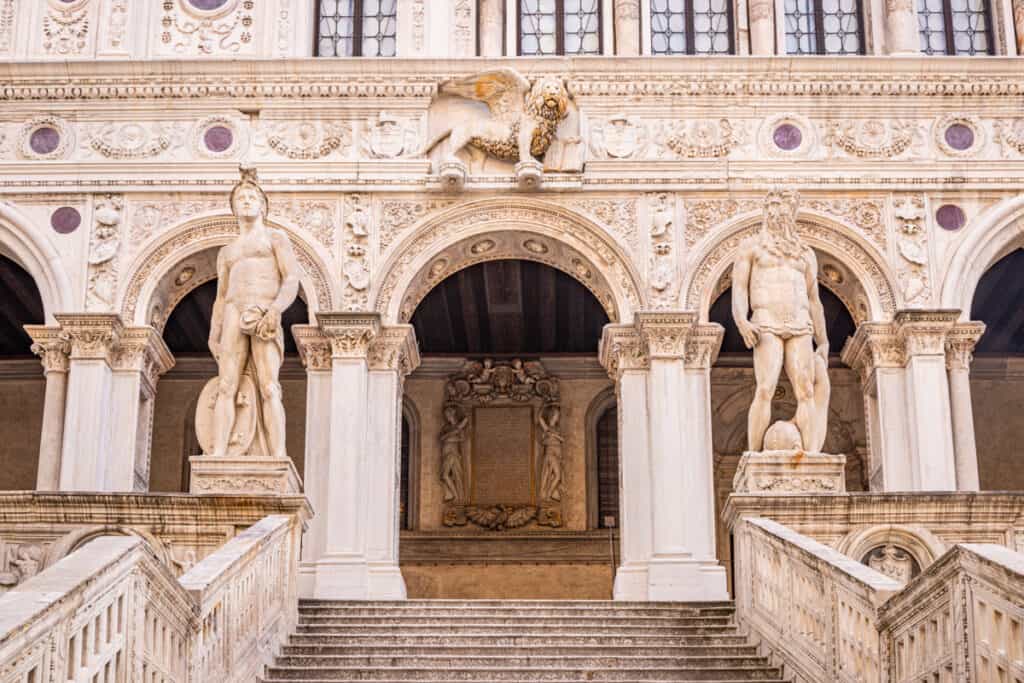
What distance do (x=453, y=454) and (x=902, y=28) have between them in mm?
9603

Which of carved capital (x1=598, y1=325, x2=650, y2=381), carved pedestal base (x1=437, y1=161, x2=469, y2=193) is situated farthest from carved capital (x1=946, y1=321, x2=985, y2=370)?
carved pedestal base (x1=437, y1=161, x2=469, y2=193)

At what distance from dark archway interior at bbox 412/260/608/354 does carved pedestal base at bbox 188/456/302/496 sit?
8.64m

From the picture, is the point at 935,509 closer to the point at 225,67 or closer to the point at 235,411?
the point at 235,411

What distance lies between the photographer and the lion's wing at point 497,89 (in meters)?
21.2

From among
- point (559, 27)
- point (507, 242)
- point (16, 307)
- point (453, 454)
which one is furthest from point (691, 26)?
point (16, 307)

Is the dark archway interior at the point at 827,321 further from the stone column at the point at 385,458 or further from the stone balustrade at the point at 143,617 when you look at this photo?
the stone balustrade at the point at 143,617

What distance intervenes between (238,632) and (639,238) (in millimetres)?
10102

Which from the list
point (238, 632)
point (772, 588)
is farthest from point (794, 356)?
point (238, 632)

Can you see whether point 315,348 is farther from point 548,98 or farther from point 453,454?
point 453,454

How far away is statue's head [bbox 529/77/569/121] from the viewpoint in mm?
20938

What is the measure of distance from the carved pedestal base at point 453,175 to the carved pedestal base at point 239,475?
651 centimetres

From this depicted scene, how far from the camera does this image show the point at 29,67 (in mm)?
21578

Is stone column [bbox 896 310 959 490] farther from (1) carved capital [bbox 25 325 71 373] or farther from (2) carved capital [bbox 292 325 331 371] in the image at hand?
(1) carved capital [bbox 25 325 71 373]

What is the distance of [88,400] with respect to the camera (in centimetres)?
2030
